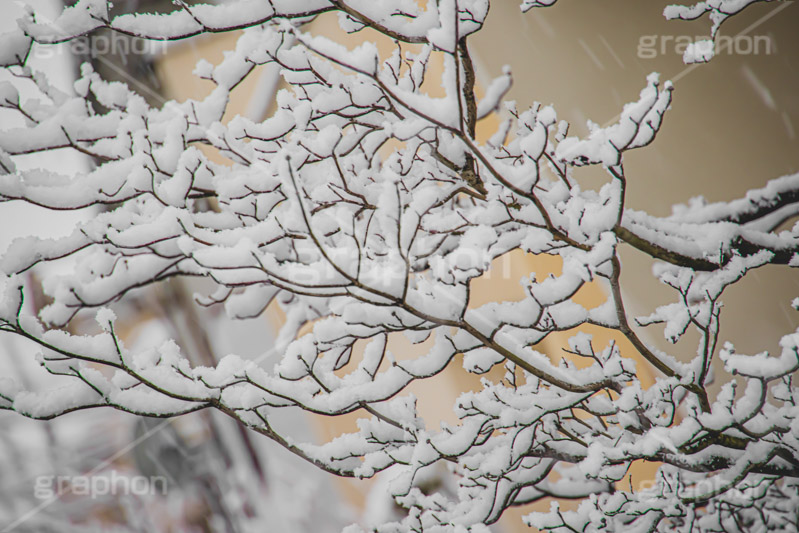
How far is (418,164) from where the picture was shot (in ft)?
6.45

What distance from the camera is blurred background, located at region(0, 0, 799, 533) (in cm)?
301

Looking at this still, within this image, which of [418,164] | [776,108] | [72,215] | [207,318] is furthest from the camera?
[207,318]

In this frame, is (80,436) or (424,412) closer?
(424,412)

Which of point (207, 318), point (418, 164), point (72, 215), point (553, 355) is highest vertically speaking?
point (72, 215)

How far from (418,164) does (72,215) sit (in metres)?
3.40

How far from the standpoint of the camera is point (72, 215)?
3967 millimetres

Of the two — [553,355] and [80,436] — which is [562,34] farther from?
[80,436]

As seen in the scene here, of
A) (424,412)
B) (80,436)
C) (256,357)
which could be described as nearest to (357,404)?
(424,412)

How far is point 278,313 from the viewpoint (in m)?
4.69

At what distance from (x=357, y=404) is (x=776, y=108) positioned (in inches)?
124

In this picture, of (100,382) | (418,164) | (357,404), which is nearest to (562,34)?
(418,164)

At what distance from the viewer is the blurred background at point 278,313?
3008 mm

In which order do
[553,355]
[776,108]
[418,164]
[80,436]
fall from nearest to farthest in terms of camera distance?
[418,164] → [776,108] → [553,355] → [80,436]

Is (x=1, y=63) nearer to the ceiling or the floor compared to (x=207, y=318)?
nearer to the floor
